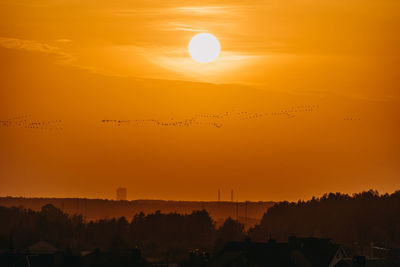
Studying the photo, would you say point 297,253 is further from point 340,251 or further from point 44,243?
point 44,243

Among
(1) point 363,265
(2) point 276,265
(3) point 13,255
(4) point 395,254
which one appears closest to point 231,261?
(2) point 276,265

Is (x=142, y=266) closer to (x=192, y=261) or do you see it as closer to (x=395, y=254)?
(x=192, y=261)

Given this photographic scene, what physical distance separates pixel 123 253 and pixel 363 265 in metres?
30.2

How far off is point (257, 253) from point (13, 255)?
76.2 ft

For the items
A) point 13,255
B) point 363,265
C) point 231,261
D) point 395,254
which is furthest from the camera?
point 395,254

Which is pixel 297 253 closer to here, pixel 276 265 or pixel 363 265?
pixel 276 265

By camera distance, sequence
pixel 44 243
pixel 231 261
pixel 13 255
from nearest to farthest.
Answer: pixel 231 261
pixel 13 255
pixel 44 243

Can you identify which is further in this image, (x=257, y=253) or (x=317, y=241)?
(x=317, y=241)

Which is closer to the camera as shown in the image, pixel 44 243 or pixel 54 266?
pixel 54 266

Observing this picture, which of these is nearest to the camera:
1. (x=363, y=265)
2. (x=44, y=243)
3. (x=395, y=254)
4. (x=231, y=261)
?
(x=363, y=265)

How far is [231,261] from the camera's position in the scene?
114 m

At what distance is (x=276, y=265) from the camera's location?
381ft

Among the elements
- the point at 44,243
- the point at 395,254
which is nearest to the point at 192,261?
the point at 395,254

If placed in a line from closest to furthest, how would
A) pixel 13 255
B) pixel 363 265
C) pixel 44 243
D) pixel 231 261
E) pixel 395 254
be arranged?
pixel 363 265 < pixel 231 261 < pixel 13 255 < pixel 395 254 < pixel 44 243
